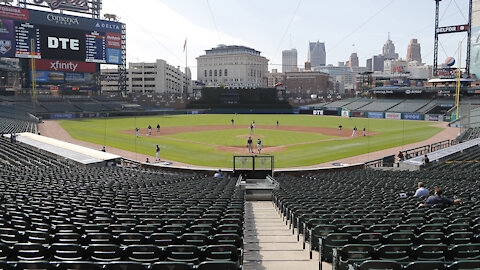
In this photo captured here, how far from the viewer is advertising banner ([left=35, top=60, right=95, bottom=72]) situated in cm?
7750

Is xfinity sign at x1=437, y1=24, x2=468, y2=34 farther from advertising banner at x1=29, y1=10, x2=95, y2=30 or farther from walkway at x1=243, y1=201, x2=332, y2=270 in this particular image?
walkway at x1=243, y1=201, x2=332, y2=270

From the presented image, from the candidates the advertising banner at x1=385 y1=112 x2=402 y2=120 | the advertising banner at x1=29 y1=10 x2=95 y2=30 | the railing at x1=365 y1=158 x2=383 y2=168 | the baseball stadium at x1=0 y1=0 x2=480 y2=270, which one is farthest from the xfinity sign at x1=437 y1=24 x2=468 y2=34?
the advertising banner at x1=29 y1=10 x2=95 y2=30

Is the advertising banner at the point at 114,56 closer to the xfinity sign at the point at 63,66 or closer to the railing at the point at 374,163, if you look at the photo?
the xfinity sign at the point at 63,66

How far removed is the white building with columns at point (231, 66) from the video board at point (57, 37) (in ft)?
293

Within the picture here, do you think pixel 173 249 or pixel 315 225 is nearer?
pixel 173 249

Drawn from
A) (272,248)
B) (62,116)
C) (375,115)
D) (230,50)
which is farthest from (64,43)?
(230,50)

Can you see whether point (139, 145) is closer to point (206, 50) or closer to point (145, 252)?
point (145, 252)

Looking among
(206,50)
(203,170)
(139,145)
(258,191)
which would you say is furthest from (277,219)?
(206,50)

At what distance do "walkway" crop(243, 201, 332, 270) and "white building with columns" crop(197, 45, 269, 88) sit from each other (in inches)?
6337

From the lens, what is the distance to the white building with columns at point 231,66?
17575 cm

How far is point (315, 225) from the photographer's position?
793cm

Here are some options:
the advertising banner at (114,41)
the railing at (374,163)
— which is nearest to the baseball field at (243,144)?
the railing at (374,163)

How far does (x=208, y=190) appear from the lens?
14.6m

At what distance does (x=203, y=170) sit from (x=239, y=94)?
82650 millimetres
